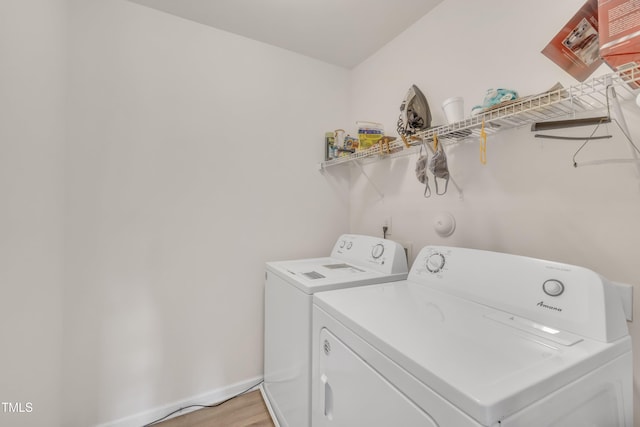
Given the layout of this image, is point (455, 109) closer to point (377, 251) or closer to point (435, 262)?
point (435, 262)

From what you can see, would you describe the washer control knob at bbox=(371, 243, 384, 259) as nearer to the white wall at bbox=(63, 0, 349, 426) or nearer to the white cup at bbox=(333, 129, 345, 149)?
the white wall at bbox=(63, 0, 349, 426)

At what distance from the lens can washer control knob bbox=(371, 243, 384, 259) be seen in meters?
1.59

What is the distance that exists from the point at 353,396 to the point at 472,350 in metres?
0.39

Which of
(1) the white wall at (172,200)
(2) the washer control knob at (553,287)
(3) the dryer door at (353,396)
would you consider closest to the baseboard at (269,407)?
(1) the white wall at (172,200)

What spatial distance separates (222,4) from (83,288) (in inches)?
70.3

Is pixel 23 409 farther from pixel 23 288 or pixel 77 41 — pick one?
pixel 77 41

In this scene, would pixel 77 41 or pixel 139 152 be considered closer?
pixel 77 41

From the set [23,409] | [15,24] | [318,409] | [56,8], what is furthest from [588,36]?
[23,409]

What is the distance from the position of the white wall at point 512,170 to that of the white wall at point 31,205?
1.84m

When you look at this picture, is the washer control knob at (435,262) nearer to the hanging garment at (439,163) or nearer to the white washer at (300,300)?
the white washer at (300,300)

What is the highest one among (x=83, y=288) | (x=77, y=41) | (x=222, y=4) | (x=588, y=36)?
(x=222, y=4)

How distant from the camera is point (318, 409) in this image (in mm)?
1058

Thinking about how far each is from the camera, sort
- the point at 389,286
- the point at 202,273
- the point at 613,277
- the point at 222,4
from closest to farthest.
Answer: the point at 613,277 < the point at 389,286 < the point at 222,4 < the point at 202,273

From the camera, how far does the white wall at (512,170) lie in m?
Answer: 0.92
